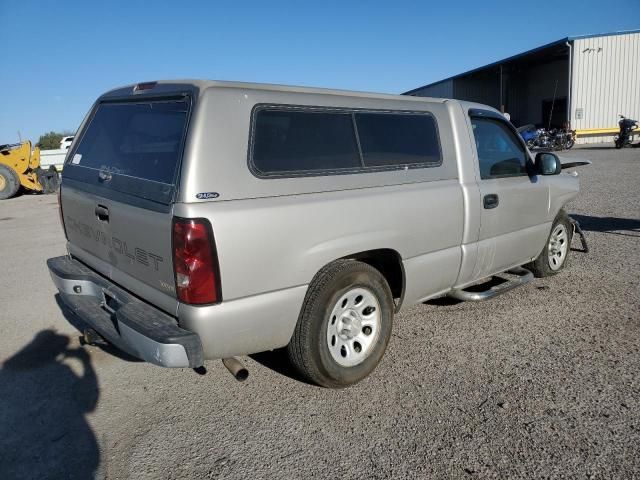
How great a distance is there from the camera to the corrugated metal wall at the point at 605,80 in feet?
89.0

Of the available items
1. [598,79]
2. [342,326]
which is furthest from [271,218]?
[598,79]

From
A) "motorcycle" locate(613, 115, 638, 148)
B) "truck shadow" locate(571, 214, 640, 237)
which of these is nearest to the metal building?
"motorcycle" locate(613, 115, 638, 148)

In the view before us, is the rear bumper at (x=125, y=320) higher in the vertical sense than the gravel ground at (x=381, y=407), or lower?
higher

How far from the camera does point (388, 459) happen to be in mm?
2512

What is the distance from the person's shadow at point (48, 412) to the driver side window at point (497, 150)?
3.44 meters

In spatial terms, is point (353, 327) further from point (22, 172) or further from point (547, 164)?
point (22, 172)

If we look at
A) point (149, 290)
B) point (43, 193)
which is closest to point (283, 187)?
point (149, 290)

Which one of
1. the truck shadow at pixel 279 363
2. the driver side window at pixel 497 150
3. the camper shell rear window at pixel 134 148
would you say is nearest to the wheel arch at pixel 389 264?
the truck shadow at pixel 279 363

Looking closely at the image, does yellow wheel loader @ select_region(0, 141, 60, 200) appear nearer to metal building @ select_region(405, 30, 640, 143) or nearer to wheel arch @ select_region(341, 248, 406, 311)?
wheel arch @ select_region(341, 248, 406, 311)

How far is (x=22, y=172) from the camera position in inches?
616

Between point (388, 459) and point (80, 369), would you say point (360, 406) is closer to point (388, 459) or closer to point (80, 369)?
point (388, 459)

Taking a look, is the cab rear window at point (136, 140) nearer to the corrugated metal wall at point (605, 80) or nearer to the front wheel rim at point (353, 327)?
the front wheel rim at point (353, 327)

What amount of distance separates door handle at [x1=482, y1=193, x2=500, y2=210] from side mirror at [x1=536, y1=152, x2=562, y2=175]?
74 cm

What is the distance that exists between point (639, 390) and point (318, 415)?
2.05 m
